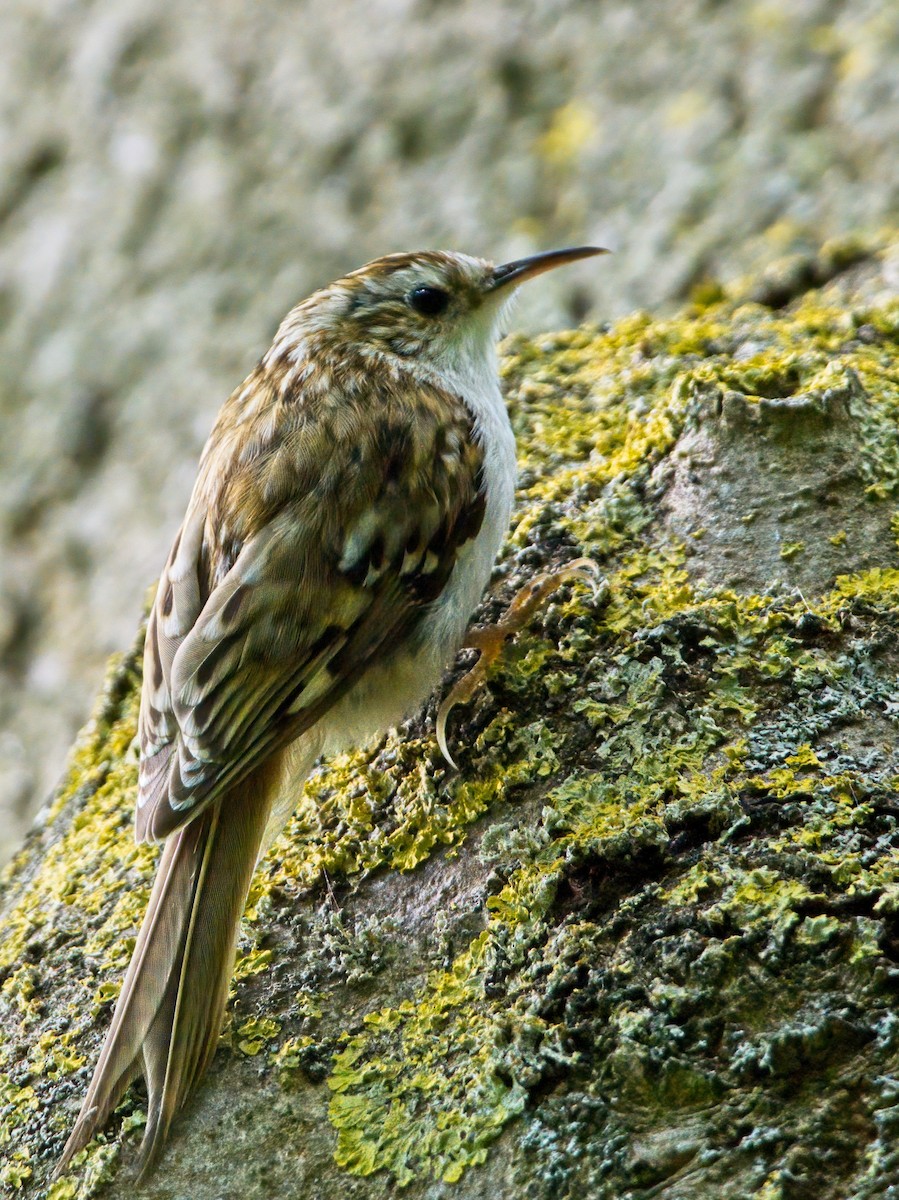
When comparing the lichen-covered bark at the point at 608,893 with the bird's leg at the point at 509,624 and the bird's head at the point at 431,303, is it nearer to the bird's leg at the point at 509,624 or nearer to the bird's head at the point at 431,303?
the bird's leg at the point at 509,624

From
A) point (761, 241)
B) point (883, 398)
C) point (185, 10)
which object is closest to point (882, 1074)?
point (883, 398)

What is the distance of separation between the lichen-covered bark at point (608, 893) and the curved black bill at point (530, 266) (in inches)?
14.4

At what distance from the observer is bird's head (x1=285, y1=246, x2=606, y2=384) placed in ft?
7.77

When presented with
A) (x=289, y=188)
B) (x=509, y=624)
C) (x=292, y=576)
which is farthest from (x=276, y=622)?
(x=289, y=188)

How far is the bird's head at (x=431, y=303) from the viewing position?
2.37 metres

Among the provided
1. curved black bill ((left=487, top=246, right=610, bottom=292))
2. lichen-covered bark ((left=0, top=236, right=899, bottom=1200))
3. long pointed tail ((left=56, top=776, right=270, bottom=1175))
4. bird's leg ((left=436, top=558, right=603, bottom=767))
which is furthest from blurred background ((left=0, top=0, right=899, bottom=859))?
long pointed tail ((left=56, top=776, right=270, bottom=1175))

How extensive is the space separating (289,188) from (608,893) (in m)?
2.47

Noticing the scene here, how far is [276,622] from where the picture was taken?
1755 mm

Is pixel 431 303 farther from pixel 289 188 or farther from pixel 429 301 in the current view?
pixel 289 188

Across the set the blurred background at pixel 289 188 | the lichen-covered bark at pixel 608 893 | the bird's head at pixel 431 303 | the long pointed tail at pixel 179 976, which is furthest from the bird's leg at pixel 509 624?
the blurred background at pixel 289 188

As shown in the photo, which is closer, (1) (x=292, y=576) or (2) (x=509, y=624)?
(1) (x=292, y=576)

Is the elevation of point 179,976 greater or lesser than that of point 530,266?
lesser

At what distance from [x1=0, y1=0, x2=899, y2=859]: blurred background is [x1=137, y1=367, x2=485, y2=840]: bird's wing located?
82 cm

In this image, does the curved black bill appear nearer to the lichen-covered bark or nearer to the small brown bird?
the small brown bird
